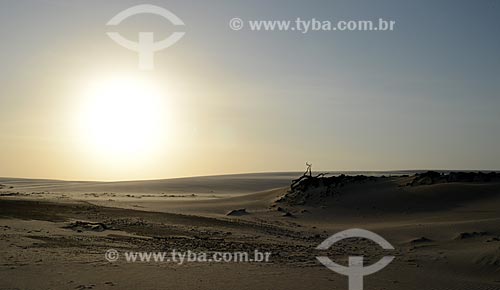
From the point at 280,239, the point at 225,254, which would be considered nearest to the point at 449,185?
the point at 280,239

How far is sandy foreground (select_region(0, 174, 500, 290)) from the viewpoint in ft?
29.4

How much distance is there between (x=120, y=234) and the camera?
14.0 metres

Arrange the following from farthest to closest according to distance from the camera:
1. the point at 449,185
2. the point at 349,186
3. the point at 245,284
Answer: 1. the point at 349,186
2. the point at 449,185
3. the point at 245,284

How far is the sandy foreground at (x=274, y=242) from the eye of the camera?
897 cm

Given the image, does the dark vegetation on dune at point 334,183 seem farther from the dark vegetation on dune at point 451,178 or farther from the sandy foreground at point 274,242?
the sandy foreground at point 274,242

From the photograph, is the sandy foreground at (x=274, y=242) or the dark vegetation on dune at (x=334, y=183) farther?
the dark vegetation on dune at (x=334, y=183)

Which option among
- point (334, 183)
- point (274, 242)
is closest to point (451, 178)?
point (334, 183)

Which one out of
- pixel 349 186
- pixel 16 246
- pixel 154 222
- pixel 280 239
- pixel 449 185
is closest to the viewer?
pixel 16 246

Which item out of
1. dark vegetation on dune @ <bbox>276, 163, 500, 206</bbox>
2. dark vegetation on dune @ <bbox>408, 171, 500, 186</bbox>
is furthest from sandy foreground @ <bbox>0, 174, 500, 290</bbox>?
dark vegetation on dune @ <bbox>408, 171, 500, 186</bbox>

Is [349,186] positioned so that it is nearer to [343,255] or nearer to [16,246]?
[343,255]

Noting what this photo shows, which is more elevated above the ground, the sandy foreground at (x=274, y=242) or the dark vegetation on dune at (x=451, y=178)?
the dark vegetation on dune at (x=451, y=178)

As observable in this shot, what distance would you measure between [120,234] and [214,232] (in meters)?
3.14

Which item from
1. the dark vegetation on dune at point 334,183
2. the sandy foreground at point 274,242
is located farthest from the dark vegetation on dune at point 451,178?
the sandy foreground at point 274,242

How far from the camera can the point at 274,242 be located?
1427 cm
